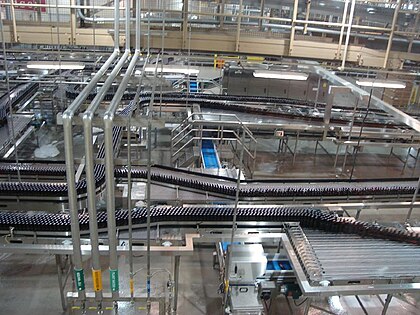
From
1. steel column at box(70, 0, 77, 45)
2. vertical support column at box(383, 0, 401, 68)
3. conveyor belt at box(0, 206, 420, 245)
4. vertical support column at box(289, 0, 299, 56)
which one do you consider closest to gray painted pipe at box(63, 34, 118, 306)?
conveyor belt at box(0, 206, 420, 245)

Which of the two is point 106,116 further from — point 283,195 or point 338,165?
point 338,165

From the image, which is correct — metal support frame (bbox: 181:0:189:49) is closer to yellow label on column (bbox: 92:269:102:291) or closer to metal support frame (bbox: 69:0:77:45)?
metal support frame (bbox: 69:0:77:45)

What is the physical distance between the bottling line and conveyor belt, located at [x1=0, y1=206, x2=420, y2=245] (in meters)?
0.01

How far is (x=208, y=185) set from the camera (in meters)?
4.49

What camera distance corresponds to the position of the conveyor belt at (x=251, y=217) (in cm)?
348

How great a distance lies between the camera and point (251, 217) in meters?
3.69

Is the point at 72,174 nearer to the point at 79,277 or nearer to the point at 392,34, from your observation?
the point at 79,277

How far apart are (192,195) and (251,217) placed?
36.3 inches

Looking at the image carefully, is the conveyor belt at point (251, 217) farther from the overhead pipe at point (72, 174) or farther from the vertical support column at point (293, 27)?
the vertical support column at point (293, 27)

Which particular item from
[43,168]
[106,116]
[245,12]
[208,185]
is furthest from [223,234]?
[245,12]

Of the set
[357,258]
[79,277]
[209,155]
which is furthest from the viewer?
[209,155]

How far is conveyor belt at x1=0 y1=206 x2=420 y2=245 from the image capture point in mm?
3480

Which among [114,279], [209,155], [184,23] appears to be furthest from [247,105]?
[114,279]

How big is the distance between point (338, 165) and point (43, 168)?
6362mm
